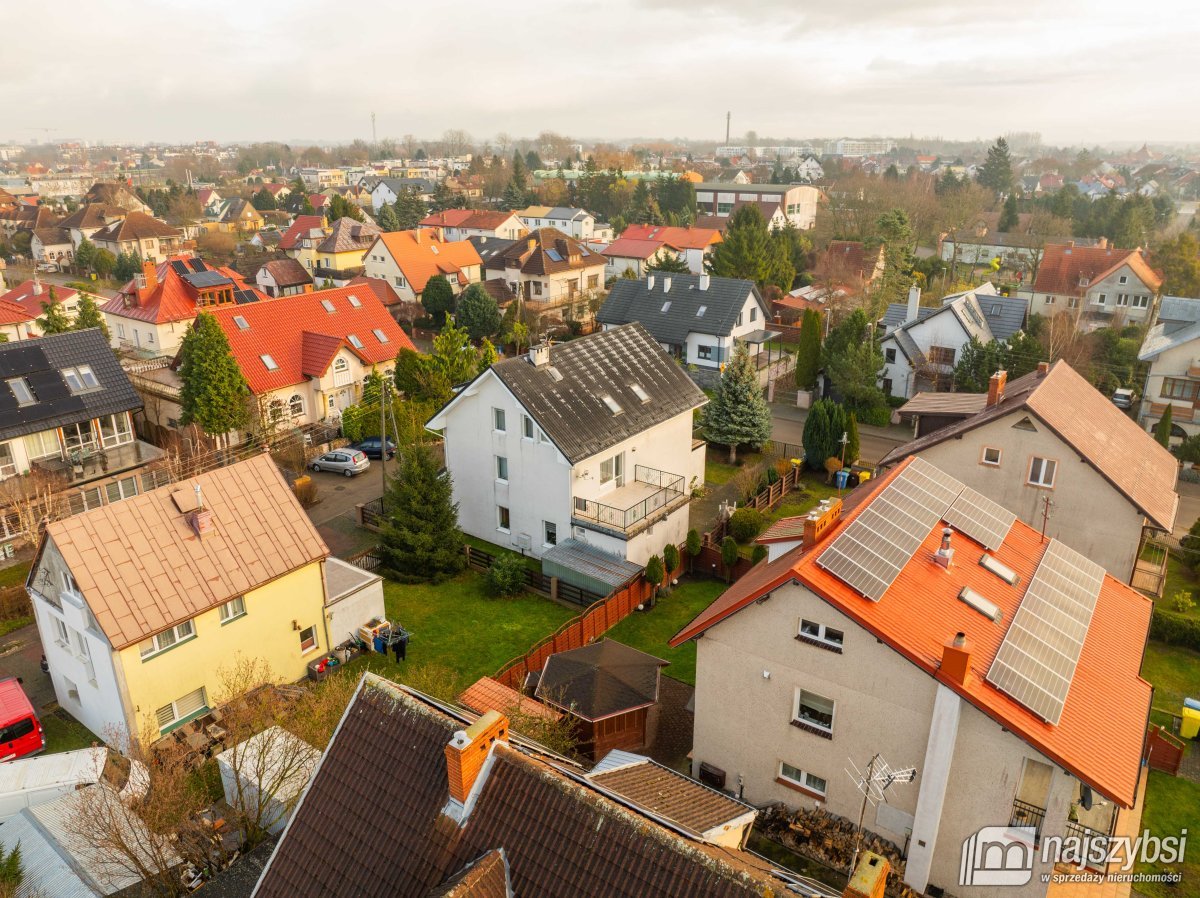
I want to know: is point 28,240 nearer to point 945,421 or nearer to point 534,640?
point 534,640

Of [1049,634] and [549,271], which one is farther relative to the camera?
[549,271]

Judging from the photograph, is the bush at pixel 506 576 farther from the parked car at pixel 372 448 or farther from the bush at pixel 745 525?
the parked car at pixel 372 448

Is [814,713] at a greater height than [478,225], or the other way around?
[478,225]

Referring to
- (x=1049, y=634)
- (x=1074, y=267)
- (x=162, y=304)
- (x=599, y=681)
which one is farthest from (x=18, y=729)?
(x=1074, y=267)

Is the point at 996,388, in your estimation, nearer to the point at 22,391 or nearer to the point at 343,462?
the point at 343,462

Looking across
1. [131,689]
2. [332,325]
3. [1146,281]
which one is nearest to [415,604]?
[131,689]

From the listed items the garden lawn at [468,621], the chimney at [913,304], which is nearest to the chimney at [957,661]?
the garden lawn at [468,621]
